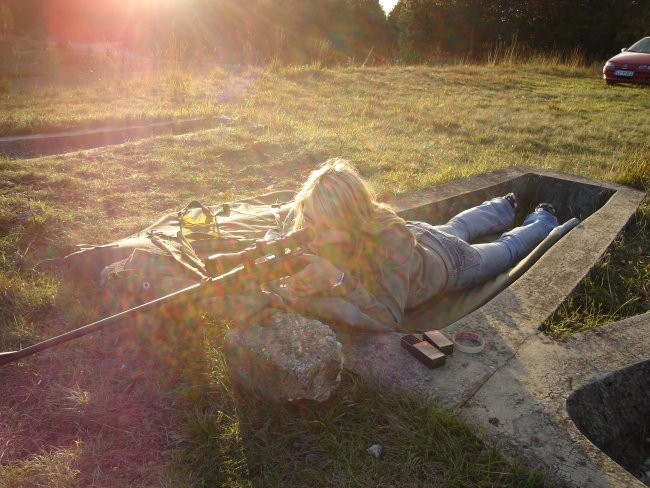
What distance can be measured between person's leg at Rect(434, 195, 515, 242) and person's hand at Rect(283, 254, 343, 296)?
1519 mm

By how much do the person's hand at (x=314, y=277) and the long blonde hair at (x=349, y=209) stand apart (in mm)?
257

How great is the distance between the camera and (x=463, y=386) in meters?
2.21

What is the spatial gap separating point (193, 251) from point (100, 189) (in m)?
2.35

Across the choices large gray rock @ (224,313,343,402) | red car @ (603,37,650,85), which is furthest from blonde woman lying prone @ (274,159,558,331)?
red car @ (603,37,650,85)

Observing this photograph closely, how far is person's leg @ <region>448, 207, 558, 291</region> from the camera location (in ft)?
11.4

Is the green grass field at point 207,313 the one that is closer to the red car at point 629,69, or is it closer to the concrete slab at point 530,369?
the concrete slab at point 530,369

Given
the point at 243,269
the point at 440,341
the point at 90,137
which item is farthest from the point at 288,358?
the point at 90,137

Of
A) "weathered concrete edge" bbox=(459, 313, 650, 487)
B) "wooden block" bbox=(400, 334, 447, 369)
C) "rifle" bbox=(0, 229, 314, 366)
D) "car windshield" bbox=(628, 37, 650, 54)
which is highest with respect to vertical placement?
"car windshield" bbox=(628, 37, 650, 54)

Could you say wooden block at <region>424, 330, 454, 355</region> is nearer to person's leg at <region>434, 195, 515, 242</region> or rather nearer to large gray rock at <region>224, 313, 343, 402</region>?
large gray rock at <region>224, 313, 343, 402</region>

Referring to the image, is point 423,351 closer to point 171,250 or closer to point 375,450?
point 375,450

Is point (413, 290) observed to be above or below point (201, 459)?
above

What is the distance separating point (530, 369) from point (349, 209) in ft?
3.93

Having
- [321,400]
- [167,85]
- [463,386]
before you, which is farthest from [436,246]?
[167,85]

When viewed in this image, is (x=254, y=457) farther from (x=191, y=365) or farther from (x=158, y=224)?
(x=158, y=224)
